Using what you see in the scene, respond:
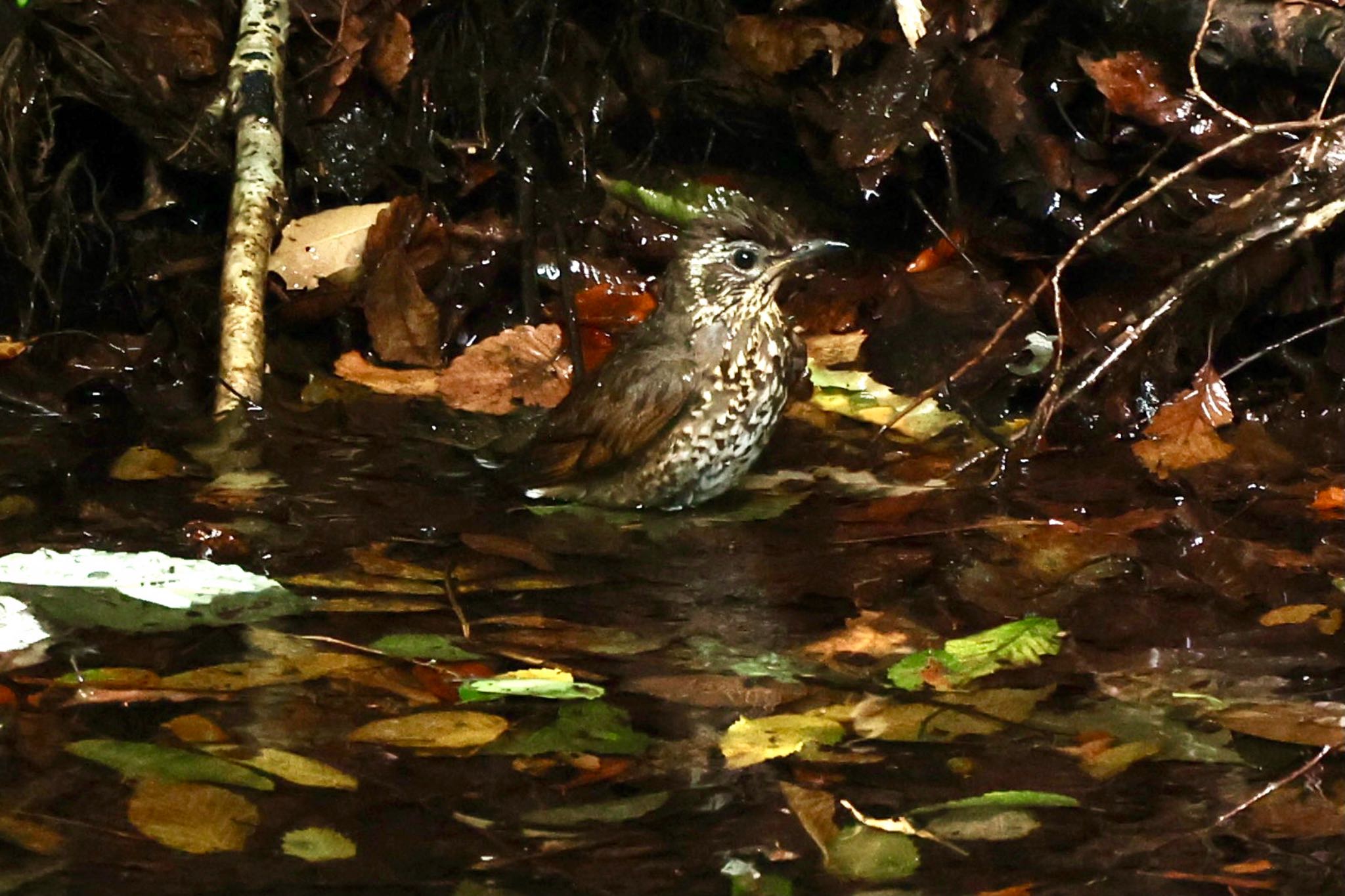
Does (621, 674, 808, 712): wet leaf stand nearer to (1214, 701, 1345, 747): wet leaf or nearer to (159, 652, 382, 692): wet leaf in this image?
(159, 652, 382, 692): wet leaf

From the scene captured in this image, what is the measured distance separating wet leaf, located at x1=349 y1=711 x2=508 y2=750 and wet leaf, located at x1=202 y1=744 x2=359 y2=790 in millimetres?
141

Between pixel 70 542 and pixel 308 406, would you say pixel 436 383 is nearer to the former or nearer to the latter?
pixel 308 406

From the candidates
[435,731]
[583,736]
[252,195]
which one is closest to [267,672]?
[435,731]

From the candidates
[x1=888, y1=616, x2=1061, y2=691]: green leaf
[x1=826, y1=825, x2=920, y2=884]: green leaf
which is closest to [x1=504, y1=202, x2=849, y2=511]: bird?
[x1=888, y1=616, x2=1061, y2=691]: green leaf

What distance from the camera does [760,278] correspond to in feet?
16.3

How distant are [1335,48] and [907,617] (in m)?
2.45

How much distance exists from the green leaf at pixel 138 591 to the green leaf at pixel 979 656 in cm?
145

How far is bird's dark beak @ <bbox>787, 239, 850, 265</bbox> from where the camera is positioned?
15.6 ft

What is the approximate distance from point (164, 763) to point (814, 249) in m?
A: 2.77

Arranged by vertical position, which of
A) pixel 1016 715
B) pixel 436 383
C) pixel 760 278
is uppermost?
pixel 760 278

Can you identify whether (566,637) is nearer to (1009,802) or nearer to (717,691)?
(717,691)

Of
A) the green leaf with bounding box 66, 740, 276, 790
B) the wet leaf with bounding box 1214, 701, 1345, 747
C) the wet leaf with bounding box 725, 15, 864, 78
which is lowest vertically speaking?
the wet leaf with bounding box 1214, 701, 1345, 747

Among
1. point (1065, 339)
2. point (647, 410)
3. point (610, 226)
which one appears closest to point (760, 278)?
point (647, 410)

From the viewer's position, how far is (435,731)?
9.68 ft
